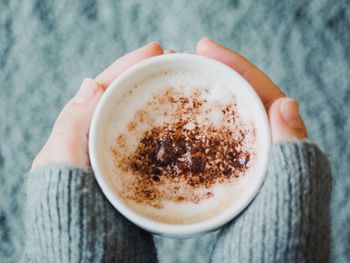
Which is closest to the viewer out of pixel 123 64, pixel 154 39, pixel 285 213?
pixel 285 213

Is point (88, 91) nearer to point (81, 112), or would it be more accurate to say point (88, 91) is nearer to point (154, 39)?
point (81, 112)

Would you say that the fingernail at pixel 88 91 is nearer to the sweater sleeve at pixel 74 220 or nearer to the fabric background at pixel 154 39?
the sweater sleeve at pixel 74 220

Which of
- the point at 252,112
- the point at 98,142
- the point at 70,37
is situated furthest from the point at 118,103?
the point at 70,37

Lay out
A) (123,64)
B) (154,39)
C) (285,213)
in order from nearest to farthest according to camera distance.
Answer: (285,213)
(123,64)
(154,39)

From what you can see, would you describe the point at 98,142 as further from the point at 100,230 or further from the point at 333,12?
the point at 333,12

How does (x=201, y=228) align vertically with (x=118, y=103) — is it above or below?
below

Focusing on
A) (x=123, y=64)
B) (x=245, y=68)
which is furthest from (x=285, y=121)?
(x=123, y=64)

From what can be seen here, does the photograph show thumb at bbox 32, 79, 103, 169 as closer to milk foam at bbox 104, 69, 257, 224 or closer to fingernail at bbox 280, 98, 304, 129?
milk foam at bbox 104, 69, 257, 224
